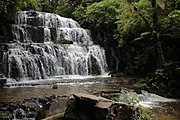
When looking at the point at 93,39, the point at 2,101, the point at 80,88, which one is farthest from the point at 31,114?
the point at 93,39

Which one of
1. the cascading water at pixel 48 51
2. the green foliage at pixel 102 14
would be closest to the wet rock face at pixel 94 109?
the cascading water at pixel 48 51

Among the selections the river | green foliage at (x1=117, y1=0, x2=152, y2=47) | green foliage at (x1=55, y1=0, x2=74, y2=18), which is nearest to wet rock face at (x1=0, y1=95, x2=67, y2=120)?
the river

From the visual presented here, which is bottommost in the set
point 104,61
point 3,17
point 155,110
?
point 155,110

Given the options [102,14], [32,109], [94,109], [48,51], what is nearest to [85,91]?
[32,109]

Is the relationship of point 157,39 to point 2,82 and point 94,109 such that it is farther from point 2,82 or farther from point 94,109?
point 2,82

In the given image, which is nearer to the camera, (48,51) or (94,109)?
(94,109)

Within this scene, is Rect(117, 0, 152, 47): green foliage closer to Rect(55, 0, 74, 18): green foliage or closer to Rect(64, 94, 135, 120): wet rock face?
Rect(64, 94, 135, 120): wet rock face

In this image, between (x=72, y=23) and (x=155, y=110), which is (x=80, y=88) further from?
(x=72, y=23)

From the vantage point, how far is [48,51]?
19938mm

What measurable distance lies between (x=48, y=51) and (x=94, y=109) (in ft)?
43.7

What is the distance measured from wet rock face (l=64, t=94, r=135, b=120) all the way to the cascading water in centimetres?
1100

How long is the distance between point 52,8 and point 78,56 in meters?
17.5

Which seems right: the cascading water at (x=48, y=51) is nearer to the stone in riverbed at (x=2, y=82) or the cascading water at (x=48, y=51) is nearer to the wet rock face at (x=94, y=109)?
the stone in riverbed at (x=2, y=82)

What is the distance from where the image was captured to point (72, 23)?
85.6 feet
